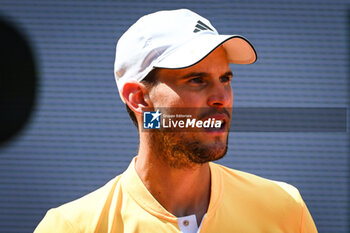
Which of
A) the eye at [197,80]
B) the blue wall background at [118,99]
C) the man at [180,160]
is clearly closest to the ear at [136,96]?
the man at [180,160]

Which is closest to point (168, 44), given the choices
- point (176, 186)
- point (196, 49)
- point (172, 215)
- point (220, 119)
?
point (196, 49)

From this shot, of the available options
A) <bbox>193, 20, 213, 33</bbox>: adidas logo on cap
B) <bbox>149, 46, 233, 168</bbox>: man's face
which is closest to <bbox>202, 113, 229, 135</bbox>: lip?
<bbox>149, 46, 233, 168</bbox>: man's face

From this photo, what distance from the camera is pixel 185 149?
2.06m

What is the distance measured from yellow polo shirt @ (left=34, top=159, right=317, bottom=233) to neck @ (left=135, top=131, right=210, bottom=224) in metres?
0.05

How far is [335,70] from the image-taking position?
579cm

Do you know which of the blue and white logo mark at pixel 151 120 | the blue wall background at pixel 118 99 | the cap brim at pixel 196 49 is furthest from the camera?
the blue wall background at pixel 118 99

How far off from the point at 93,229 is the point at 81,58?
3950 mm

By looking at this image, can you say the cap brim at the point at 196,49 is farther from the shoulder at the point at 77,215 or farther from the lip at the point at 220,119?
the shoulder at the point at 77,215

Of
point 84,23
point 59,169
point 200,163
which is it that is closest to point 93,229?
point 200,163

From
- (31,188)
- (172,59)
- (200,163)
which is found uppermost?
(172,59)

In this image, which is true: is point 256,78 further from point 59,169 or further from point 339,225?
point 59,169

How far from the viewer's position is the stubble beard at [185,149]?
6.61ft

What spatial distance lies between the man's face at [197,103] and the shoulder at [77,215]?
0.39 meters

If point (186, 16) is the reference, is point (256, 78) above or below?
below
